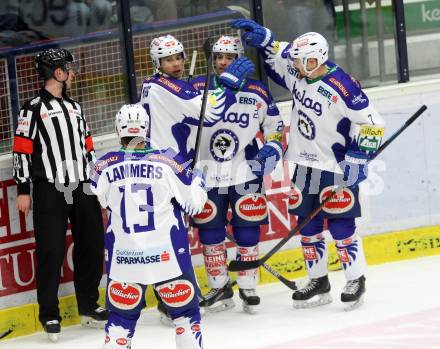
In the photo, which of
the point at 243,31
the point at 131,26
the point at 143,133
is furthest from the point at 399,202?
the point at 143,133

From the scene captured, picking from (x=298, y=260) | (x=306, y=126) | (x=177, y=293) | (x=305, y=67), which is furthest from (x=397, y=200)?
(x=177, y=293)

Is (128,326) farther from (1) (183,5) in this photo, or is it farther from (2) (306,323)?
(1) (183,5)

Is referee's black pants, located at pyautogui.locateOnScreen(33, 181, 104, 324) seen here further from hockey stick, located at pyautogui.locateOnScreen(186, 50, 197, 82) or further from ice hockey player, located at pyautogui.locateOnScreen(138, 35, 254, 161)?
hockey stick, located at pyautogui.locateOnScreen(186, 50, 197, 82)

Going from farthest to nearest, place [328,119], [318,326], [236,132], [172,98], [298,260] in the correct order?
1. [298,260]
2. [236,132]
3. [328,119]
4. [172,98]
5. [318,326]

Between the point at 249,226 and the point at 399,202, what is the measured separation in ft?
4.87

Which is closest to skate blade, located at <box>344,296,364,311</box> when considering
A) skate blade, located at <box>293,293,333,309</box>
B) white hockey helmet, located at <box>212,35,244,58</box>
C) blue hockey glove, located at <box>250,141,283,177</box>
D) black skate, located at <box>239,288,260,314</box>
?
skate blade, located at <box>293,293,333,309</box>

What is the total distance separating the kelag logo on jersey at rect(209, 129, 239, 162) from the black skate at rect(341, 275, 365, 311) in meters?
0.92

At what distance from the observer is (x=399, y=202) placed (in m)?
7.95

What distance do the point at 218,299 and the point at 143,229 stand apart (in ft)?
5.79

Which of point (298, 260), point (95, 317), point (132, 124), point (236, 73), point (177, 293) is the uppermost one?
point (236, 73)

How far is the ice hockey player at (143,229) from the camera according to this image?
523cm

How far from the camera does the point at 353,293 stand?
264 inches

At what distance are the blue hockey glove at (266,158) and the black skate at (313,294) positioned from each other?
0.66 meters

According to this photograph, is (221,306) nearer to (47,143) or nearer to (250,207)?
(250,207)
